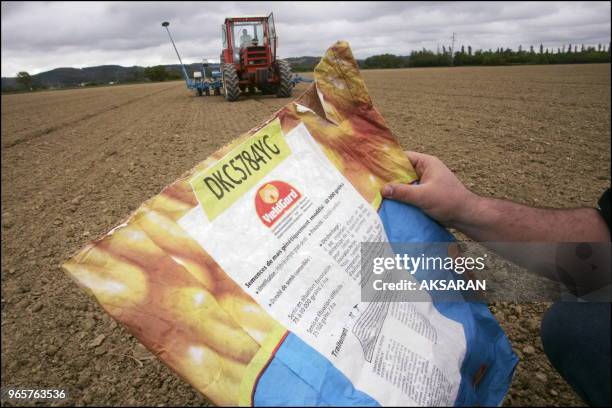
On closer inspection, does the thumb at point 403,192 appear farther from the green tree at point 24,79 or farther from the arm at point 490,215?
the green tree at point 24,79

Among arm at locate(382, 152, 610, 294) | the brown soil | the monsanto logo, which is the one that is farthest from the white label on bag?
the brown soil

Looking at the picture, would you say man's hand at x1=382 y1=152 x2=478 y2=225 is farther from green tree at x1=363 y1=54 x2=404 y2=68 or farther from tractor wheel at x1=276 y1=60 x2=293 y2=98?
green tree at x1=363 y1=54 x2=404 y2=68

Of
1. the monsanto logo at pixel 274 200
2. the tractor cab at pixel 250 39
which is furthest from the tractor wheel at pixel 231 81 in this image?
the monsanto logo at pixel 274 200

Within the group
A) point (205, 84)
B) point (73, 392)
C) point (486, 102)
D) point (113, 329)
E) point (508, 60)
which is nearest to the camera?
point (73, 392)

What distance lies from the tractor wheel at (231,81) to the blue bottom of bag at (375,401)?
10032mm

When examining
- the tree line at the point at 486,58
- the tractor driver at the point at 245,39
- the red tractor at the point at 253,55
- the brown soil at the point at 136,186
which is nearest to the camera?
the brown soil at the point at 136,186

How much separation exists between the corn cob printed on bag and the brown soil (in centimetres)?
85

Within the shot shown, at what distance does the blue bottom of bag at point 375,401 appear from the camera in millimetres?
672

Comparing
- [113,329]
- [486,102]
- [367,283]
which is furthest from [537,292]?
[486,102]

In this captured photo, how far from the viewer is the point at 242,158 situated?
0.89 meters

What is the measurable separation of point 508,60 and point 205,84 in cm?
3442

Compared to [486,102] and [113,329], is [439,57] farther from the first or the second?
[113,329]

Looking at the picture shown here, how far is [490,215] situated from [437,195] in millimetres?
192

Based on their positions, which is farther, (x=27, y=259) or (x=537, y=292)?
(x=27, y=259)
